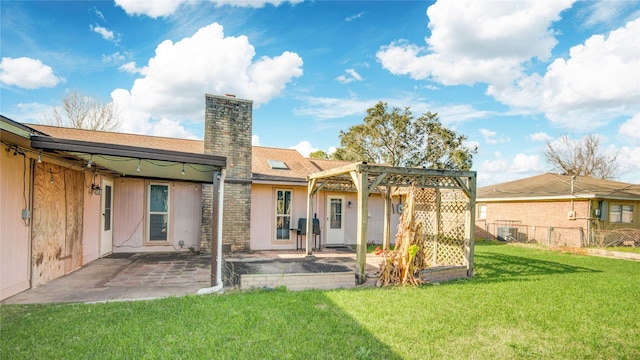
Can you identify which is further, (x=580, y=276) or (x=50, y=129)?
(x=50, y=129)

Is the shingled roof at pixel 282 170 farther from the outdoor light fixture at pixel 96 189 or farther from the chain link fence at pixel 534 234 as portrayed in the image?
the chain link fence at pixel 534 234

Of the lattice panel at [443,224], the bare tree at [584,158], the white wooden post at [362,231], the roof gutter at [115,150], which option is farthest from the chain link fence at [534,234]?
the bare tree at [584,158]

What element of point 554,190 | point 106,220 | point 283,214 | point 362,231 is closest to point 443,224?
point 362,231

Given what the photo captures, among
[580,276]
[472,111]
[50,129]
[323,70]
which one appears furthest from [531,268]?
[50,129]

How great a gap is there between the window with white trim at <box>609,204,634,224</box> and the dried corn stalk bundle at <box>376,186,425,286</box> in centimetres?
1565

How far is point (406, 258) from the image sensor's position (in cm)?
662

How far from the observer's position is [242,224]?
34.3ft

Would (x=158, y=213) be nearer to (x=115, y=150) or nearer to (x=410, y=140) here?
(x=115, y=150)

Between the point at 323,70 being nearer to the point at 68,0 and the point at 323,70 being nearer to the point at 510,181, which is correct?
the point at 68,0

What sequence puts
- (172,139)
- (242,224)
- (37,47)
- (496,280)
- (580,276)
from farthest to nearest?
(172,139) → (242,224) → (37,47) → (580,276) → (496,280)

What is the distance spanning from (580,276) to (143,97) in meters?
19.1

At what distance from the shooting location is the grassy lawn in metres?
3.51

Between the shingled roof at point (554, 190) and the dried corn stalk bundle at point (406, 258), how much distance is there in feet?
42.6

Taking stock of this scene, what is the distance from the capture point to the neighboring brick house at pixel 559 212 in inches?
600
